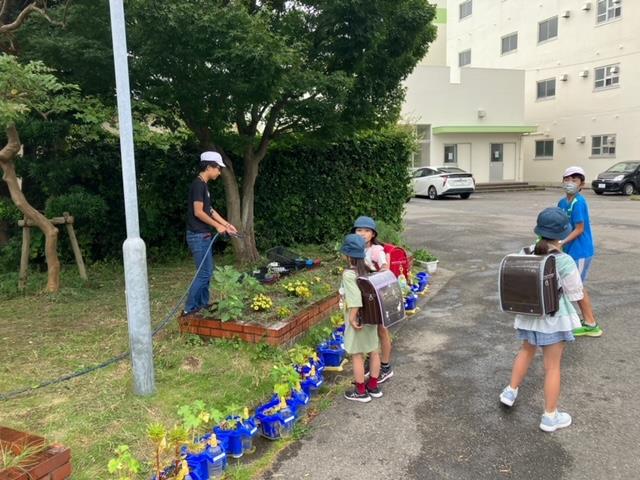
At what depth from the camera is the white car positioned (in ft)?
71.4

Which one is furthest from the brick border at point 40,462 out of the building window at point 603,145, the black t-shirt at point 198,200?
the building window at point 603,145

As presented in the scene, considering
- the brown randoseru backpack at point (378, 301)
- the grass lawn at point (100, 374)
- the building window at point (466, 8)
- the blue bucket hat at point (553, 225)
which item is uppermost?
the building window at point (466, 8)

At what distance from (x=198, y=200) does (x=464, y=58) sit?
1317 inches

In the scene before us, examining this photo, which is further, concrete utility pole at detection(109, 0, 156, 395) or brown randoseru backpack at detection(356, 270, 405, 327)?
brown randoseru backpack at detection(356, 270, 405, 327)

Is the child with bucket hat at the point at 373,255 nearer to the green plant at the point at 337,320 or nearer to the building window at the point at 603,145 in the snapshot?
the green plant at the point at 337,320

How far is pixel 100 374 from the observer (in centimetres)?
400

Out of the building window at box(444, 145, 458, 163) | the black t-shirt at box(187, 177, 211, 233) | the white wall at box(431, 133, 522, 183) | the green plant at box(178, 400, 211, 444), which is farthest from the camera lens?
the building window at box(444, 145, 458, 163)

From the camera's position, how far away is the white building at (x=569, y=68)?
79.7 ft

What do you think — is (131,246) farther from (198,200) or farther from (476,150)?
(476,150)

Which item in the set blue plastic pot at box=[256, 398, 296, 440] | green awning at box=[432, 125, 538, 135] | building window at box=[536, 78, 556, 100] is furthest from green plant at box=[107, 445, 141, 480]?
building window at box=[536, 78, 556, 100]

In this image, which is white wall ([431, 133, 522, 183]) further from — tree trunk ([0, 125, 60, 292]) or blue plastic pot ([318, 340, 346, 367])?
blue plastic pot ([318, 340, 346, 367])

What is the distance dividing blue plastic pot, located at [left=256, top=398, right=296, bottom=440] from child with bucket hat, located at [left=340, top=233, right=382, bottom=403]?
65 centimetres

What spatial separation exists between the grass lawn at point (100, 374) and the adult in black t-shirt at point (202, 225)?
16.3 inches

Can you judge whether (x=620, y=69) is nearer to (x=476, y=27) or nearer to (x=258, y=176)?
(x=476, y=27)
